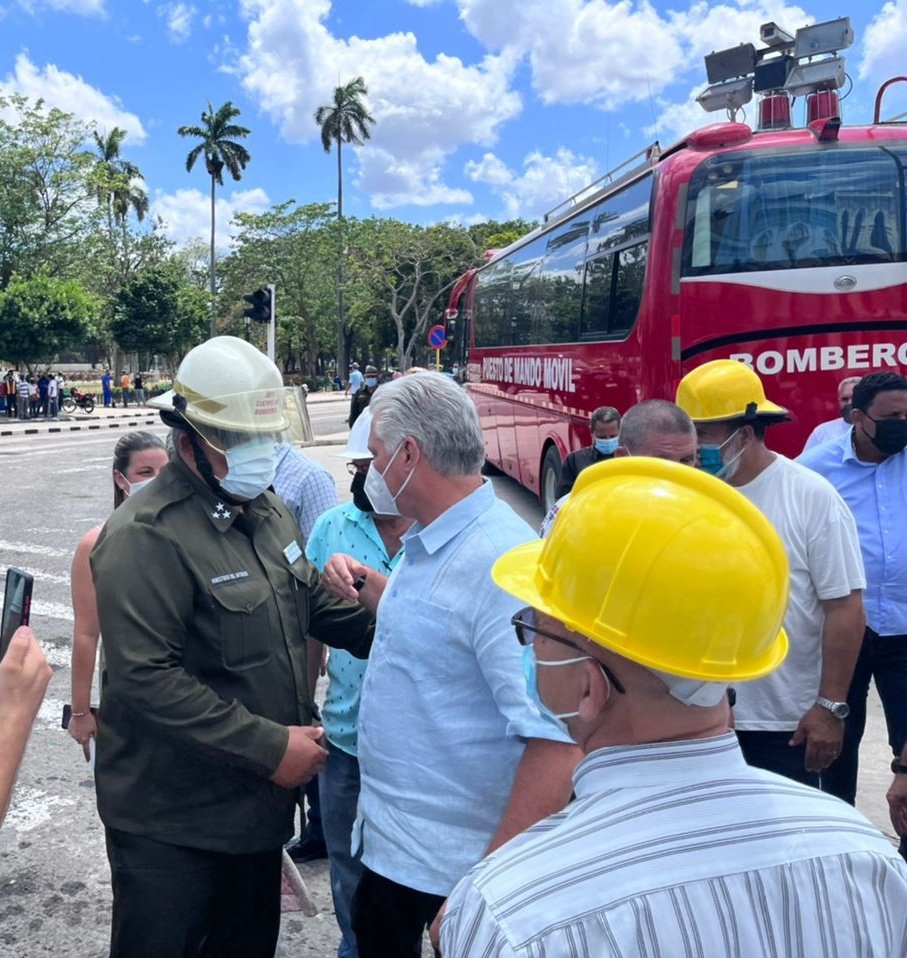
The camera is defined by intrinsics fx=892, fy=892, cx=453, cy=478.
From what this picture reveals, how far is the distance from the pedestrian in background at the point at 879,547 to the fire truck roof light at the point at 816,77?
Result: 4615 mm

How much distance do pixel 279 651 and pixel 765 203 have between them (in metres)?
5.77

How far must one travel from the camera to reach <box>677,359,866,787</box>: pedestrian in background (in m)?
2.88

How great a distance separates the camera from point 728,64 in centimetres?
779

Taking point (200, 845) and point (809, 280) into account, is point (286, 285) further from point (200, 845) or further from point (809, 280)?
point (200, 845)

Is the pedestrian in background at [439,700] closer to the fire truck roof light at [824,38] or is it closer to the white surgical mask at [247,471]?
the white surgical mask at [247,471]

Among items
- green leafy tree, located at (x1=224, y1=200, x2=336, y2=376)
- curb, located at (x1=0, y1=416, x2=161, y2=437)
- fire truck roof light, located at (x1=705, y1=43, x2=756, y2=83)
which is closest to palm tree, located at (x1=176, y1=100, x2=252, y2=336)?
green leafy tree, located at (x1=224, y1=200, x2=336, y2=376)

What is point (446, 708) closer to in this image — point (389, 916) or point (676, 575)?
point (389, 916)

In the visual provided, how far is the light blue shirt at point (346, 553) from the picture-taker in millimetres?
2768

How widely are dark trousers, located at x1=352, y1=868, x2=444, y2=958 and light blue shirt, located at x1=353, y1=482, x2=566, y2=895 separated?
95 millimetres

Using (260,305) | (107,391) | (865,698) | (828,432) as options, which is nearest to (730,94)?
(828,432)

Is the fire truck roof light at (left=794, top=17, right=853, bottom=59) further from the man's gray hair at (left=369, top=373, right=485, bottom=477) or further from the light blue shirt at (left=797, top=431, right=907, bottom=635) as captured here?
the man's gray hair at (left=369, top=373, right=485, bottom=477)

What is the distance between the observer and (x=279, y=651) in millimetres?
2303

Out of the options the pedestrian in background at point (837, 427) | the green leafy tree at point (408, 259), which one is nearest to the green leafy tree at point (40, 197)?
the green leafy tree at point (408, 259)

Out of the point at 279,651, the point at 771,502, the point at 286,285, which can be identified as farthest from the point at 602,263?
the point at 286,285
